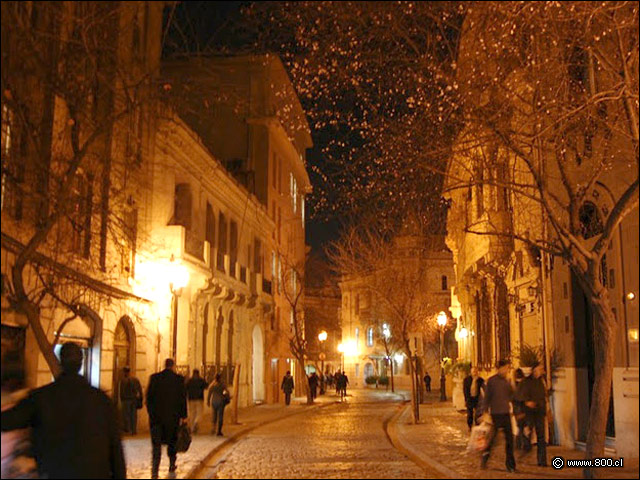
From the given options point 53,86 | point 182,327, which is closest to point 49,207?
point 53,86

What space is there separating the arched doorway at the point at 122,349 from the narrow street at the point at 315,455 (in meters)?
3.79

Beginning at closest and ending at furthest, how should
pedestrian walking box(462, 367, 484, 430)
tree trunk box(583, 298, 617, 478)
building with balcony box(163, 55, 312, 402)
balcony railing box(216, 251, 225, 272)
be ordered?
1. tree trunk box(583, 298, 617, 478)
2. pedestrian walking box(462, 367, 484, 430)
3. balcony railing box(216, 251, 225, 272)
4. building with balcony box(163, 55, 312, 402)

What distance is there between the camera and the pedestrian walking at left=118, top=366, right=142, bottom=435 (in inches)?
766

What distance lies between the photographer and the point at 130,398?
1950 centimetres

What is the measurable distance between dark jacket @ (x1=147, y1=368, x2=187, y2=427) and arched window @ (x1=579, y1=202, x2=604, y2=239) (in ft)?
28.6

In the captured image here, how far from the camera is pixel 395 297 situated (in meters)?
43.5

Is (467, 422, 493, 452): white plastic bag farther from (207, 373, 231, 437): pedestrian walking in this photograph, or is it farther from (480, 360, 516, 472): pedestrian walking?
(207, 373, 231, 437): pedestrian walking

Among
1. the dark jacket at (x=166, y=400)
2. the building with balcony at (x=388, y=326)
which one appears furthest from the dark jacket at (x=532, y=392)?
the building with balcony at (x=388, y=326)

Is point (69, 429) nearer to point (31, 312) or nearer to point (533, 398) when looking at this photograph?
point (31, 312)

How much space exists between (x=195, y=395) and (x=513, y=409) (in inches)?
323

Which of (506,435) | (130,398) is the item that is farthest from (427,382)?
(506,435)

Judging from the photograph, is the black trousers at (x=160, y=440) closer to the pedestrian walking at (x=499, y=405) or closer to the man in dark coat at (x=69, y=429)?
the pedestrian walking at (x=499, y=405)

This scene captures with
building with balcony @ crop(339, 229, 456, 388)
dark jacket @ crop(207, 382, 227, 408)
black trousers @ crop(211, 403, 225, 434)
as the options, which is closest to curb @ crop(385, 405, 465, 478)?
black trousers @ crop(211, 403, 225, 434)

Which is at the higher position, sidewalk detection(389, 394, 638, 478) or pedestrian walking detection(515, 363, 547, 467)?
pedestrian walking detection(515, 363, 547, 467)
